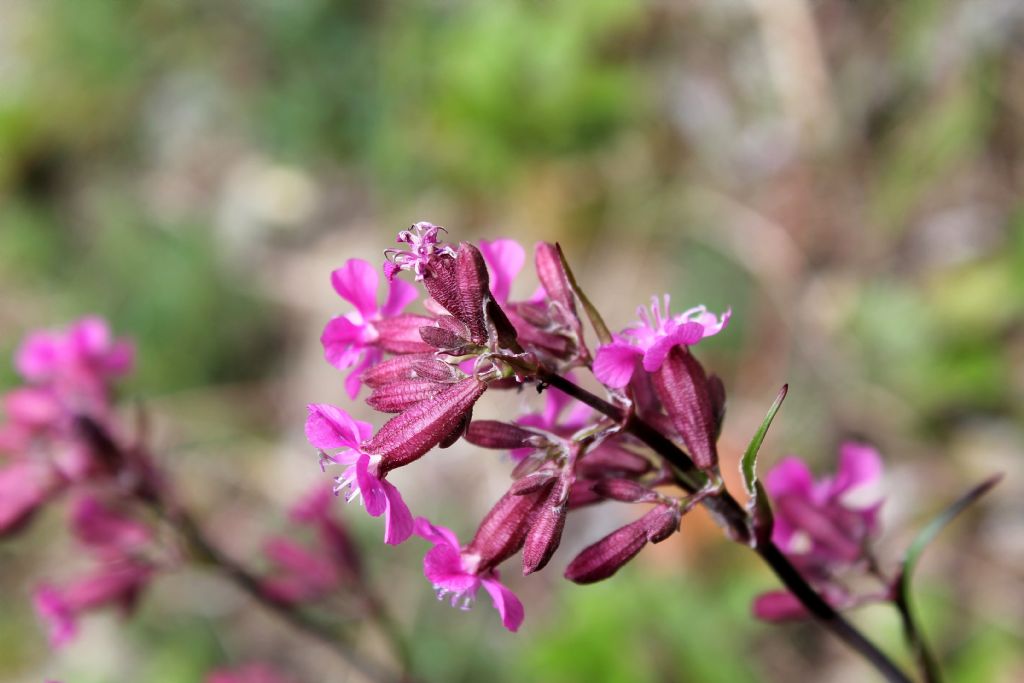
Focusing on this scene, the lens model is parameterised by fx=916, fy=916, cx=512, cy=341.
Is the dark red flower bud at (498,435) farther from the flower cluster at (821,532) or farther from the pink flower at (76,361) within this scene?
the pink flower at (76,361)

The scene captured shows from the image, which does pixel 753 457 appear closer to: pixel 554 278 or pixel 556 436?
pixel 556 436

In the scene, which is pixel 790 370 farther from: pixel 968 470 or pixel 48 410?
pixel 48 410

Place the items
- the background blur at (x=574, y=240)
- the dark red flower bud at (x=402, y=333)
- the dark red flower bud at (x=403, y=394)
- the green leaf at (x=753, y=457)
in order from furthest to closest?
the background blur at (x=574, y=240) → the dark red flower bud at (x=402, y=333) → the dark red flower bud at (x=403, y=394) → the green leaf at (x=753, y=457)

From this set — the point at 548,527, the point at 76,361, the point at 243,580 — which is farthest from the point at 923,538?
the point at 76,361

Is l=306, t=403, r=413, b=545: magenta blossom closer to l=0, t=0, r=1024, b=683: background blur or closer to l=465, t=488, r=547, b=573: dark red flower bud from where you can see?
l=465, t=488, r=547, b=573: dark red flower bud

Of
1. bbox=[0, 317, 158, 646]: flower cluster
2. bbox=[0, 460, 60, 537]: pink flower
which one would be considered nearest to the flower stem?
bbox=[0, 317, 158, 646]: flower cluster

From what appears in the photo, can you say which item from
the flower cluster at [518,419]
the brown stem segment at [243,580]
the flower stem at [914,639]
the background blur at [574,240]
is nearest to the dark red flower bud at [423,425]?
the flower cluster at [518,419]

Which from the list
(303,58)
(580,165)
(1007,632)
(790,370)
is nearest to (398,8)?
(303,58)
